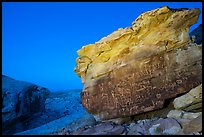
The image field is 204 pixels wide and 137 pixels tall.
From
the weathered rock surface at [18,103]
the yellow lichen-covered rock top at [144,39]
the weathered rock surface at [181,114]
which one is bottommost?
the weathered rock surface at [181,114]

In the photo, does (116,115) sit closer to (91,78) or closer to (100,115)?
(100,115)

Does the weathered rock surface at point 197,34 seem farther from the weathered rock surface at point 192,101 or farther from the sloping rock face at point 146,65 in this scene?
the weathered rock surface at point 192,101

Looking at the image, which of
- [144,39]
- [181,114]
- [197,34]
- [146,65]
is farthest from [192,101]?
[197,34]

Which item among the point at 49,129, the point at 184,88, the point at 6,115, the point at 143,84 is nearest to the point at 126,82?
the point at 143,84

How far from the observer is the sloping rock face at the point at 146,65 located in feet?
36.6

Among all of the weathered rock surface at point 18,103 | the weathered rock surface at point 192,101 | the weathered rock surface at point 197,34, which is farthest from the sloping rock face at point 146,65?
the weathered rock surface at point 18,103

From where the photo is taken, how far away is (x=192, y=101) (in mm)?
10398

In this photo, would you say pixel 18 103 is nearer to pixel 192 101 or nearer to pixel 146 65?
pixel 146 65

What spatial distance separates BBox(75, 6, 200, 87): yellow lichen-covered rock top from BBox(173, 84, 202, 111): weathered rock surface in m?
2.15

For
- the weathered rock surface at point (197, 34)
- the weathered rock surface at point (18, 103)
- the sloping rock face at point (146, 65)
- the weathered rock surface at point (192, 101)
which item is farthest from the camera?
the weathered rock surface at point (18, 103)

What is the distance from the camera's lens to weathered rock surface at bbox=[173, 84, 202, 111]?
34.2 feet

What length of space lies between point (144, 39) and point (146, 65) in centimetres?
118

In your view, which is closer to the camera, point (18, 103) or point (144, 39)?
point (144, 39)

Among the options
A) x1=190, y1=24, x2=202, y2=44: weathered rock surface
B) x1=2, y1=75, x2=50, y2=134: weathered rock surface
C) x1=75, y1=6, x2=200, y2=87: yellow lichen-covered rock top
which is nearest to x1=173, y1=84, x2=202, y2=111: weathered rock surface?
x1=75, y1=6, x2=200, y2=87: yellow lichen-covered rock top
